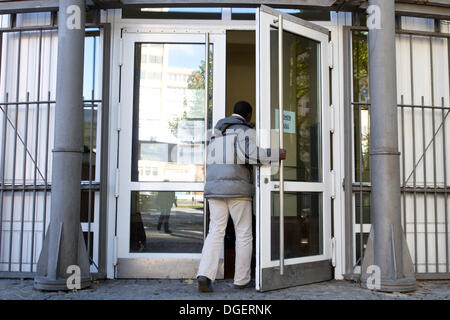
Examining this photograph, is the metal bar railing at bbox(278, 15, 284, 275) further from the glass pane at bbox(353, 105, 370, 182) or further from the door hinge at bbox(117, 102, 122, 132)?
the door hinge at bbox(117, 102, 122, 132)

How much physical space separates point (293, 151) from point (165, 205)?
153cm

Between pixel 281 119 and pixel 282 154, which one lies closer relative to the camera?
pixel 282 154

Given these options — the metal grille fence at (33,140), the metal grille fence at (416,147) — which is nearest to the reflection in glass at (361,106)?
the metal grille fence at (416,147)

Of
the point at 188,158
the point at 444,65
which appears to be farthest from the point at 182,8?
the point at 444,65

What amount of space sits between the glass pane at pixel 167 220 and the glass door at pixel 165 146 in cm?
1

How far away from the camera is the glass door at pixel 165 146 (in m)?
4.93

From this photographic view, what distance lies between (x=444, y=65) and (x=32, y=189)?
497cm

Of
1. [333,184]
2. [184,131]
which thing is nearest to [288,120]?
[333,184]

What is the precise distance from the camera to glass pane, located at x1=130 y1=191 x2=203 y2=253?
497cm

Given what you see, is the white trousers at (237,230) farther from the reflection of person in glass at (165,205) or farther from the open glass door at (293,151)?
the reflection of person in glass at (165,205)

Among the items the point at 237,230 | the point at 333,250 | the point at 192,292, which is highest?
the point at 237,230

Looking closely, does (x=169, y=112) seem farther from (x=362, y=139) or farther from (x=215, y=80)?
(x=362, y=139)

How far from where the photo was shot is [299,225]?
471cm
